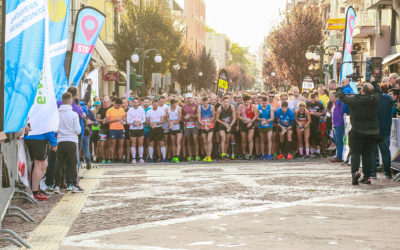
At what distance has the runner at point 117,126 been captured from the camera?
62.7 ft

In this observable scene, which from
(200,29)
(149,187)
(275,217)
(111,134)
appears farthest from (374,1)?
(200,29)

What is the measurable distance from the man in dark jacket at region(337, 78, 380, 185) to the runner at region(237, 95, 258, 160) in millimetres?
7065

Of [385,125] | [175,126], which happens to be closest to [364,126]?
[385,125]

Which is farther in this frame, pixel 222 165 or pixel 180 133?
pixel 180 133

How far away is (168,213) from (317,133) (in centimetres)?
1131

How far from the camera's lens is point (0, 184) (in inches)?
295

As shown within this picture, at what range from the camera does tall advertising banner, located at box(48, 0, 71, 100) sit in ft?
41.1

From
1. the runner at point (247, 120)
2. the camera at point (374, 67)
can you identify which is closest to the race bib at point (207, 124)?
the runner at point (247, 120)

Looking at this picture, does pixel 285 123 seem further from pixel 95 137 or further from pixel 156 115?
pixel 95 137

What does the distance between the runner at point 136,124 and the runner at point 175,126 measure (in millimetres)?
764

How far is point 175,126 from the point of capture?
64.4 feet

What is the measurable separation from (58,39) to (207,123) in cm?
754

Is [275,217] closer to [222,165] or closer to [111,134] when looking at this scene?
[222,165]

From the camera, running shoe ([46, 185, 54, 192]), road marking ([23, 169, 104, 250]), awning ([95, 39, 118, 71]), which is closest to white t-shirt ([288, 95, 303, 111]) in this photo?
the camera
